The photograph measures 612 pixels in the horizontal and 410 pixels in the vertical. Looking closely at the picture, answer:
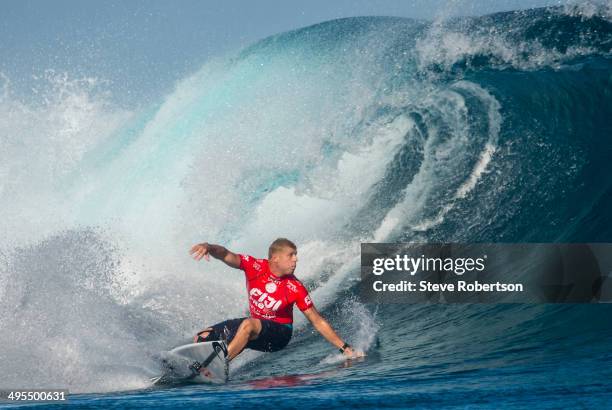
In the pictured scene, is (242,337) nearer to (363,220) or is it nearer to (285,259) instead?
(285,259)

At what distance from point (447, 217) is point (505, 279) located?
165 centimetres

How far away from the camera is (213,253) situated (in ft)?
17.3

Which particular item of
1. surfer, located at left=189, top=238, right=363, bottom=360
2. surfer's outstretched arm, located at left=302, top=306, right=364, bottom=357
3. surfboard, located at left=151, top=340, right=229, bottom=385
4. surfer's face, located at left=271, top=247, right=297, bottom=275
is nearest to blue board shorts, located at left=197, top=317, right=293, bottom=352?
surfer, located at left=189, top=238, right=363, bottom=360

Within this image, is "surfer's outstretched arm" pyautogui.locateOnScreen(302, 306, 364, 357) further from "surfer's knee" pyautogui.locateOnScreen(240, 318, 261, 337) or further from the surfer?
"surfer's knee" pyautogui.locateOnScreen(240, 318, 261, 337)

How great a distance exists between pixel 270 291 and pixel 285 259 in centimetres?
35

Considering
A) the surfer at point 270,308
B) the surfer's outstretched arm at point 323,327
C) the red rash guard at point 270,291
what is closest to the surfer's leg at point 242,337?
the surfer at point 270,308

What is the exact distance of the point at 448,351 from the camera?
621 centimetres

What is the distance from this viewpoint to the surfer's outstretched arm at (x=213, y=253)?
504 cm

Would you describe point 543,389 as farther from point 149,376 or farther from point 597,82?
point 597,82

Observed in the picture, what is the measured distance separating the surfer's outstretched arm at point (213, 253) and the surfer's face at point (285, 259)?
0.97 feet

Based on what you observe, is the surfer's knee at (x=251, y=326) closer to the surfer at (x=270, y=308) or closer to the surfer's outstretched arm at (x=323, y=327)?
the surfer at (x=270, y=308)

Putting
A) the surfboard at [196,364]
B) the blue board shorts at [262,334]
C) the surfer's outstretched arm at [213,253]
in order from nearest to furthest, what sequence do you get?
the surfer's outstretched arm at [213,253] → the surfboard at [196,364] → the blue board shorts at [262,334]

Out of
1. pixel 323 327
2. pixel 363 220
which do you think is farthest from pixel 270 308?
pixel 363 220

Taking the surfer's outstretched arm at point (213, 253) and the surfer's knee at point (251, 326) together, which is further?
the surfer's knee at point (251, 326)
